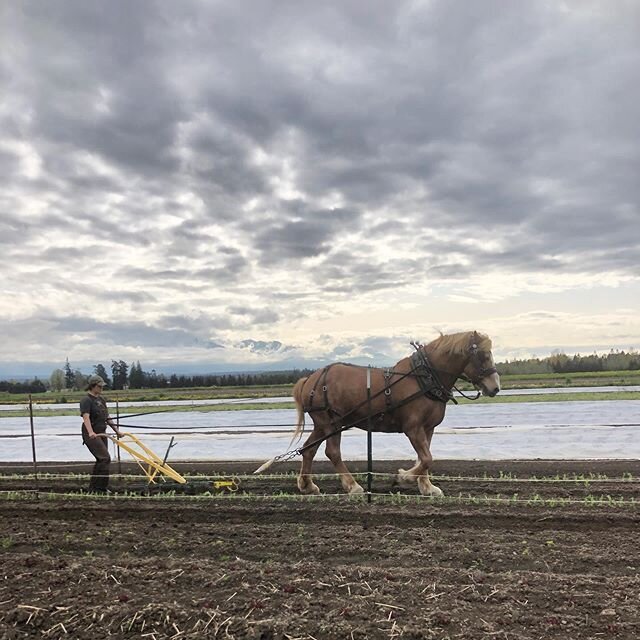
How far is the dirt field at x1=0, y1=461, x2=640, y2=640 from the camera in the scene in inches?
143

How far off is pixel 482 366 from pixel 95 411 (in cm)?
564

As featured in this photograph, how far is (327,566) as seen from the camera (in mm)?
4609

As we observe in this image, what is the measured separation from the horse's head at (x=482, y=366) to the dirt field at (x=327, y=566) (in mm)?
1371

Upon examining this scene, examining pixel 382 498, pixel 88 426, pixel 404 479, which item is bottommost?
pixel 382 498

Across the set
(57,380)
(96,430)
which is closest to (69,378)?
(57,380)

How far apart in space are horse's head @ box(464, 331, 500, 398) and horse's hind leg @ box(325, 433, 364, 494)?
2066mm

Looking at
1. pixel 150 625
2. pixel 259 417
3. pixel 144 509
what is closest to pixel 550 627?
pixel 150 625

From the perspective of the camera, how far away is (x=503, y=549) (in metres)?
5.16

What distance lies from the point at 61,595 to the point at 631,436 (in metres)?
12.4

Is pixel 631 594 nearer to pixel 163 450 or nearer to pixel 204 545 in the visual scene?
pixel 204 545

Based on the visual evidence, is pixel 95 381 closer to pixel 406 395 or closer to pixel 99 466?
pixel 99 466

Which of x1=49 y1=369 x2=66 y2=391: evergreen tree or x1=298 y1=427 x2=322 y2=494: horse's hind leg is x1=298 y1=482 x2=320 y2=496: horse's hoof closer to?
x1=298 y1=427 x2=322 y2=494: horse's hind leg

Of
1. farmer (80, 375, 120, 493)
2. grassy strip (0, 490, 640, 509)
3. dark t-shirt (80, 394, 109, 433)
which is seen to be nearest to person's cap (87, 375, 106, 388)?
farmer (80, 375, 120, 493)

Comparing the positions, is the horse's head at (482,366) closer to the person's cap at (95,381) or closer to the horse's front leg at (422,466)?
the horse's front leg at (422,466)
